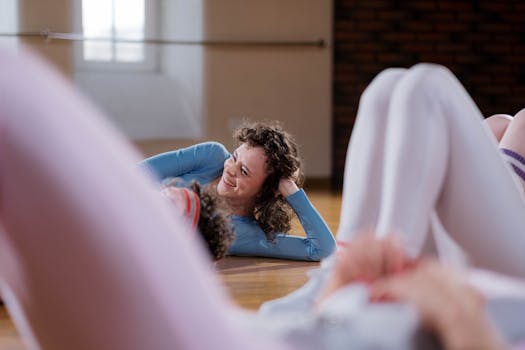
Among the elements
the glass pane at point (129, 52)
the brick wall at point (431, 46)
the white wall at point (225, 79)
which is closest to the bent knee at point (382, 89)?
the white wall at point (225, 79)

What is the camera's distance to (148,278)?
2.96ft

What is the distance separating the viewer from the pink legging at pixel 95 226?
2.93ft

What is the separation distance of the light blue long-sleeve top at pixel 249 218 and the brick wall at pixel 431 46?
3.70 m

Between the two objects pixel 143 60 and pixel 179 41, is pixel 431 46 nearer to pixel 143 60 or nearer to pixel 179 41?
pixel 179 41

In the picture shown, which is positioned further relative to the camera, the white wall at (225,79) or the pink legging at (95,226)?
the white wall at (225,79)

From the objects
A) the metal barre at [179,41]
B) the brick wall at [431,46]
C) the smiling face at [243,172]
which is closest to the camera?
the smiling face at [243,172]

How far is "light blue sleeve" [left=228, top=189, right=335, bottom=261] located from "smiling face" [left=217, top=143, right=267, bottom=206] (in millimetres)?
149

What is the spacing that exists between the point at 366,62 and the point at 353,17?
13.9 inches

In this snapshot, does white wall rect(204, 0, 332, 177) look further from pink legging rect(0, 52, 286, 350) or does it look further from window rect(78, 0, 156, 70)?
pink legging rect(0, 52, 286, 350)

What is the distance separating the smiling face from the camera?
3080mm

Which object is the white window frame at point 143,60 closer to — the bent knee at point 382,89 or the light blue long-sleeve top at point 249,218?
the light blue long-sleeve top at point 249,218

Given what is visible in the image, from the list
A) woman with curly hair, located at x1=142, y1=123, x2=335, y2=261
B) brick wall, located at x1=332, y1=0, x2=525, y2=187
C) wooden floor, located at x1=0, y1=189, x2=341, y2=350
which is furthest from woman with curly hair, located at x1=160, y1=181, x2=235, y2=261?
brick wall, located at x1=332, y1=0, x2=525, y2=187

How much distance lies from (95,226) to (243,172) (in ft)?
7.20

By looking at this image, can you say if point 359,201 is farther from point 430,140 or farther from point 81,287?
point 81,287
